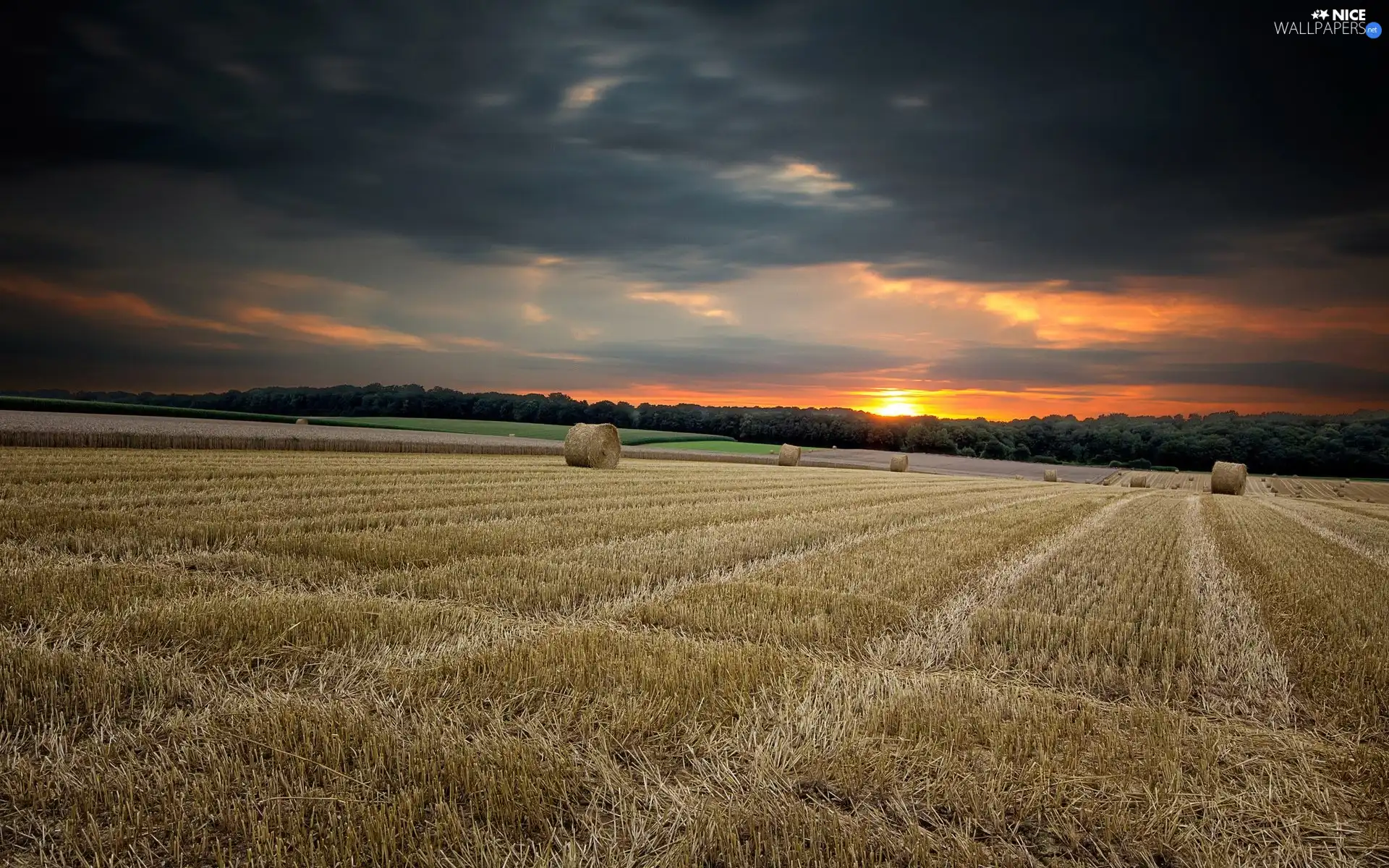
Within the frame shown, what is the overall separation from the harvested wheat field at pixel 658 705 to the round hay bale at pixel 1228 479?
31068 mm

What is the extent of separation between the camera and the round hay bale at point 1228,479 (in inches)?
1351

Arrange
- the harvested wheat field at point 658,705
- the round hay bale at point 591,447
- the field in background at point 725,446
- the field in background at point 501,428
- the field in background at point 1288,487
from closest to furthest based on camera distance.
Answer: the harvested wheat field at point 658,705 → the round hay bale at point 591,447 → the field in background at point 1288,487 → the field in background at point 501,428 → the field in background at point 725,446

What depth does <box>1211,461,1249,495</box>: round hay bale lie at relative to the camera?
1351 inches

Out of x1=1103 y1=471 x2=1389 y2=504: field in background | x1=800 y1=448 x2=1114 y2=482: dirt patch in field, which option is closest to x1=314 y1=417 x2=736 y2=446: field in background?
x1=800 y1=448 x2=1114 y2=482: dirt patch in field

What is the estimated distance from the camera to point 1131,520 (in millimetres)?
14805

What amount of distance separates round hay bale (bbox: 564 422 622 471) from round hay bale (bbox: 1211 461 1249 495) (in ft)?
96.0

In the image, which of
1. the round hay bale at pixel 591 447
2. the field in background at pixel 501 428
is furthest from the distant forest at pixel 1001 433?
the round hay bale at pixel 591 447

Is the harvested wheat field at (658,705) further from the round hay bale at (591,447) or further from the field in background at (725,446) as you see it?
the field in background at (725,446)

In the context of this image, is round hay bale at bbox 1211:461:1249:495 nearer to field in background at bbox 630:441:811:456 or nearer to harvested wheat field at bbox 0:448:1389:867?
harvested wheat field at bbox 0:448:1389:867

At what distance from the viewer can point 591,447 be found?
25750 millimetres

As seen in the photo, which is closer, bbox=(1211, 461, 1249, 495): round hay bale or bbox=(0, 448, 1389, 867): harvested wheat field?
bbox=(0, 448, 1389, 867): harvested wheat field

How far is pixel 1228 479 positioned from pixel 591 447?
31.2m

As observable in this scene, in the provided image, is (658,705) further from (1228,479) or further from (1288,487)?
(1288,487)

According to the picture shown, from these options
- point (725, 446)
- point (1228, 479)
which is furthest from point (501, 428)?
point (1228, 479)
